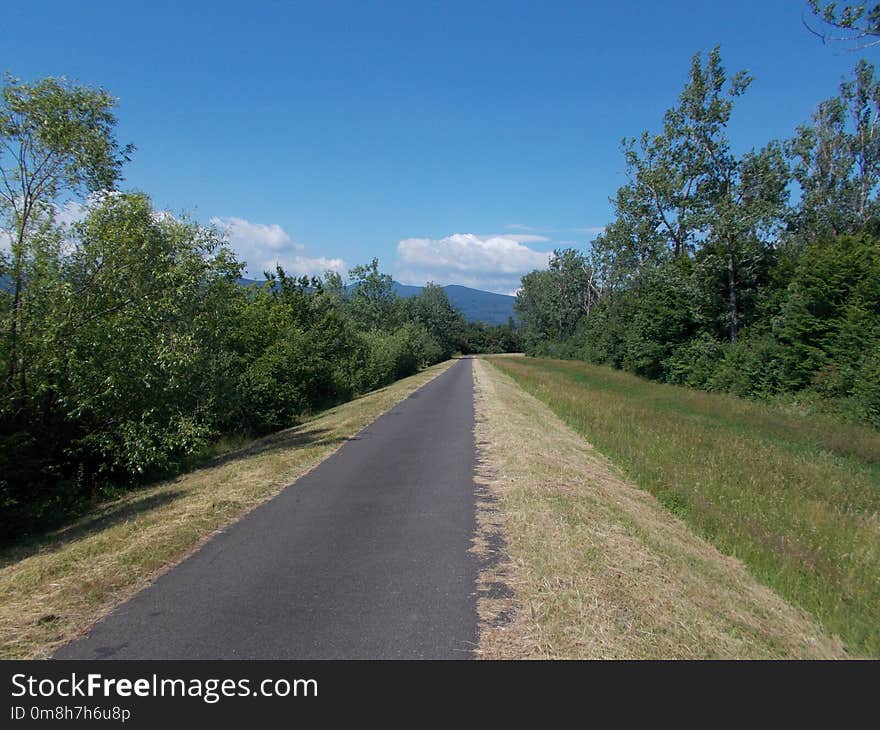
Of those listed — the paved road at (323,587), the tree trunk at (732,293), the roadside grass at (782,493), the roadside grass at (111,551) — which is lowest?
the roadside grass at (782,493)

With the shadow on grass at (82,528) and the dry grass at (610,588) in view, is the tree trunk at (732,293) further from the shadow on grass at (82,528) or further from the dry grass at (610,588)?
the shadow on grass at (82,528)

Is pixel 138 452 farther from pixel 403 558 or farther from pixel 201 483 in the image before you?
pixel 403 558

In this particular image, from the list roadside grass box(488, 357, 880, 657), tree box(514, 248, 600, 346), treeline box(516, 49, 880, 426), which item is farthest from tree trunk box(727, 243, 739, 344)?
tree box(514, 248, 600, 346)

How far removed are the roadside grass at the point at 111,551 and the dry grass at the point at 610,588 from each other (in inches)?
132

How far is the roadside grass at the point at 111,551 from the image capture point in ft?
14.6

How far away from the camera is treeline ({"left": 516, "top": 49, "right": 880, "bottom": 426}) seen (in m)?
25.5

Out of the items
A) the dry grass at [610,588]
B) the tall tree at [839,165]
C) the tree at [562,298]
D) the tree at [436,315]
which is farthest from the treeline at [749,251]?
the tree at [436,315]

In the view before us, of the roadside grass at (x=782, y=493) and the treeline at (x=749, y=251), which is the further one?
the treeline at (x=749, y=251)

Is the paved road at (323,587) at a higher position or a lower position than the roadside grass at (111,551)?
higher

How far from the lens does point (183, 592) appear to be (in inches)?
195

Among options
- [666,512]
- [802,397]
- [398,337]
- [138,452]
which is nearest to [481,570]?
[666,512]

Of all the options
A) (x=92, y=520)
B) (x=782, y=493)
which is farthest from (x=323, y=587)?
(x=782, y=493)

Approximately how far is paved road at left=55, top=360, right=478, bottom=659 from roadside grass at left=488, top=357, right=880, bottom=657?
11.1ft

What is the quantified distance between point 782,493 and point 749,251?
31304 mm
